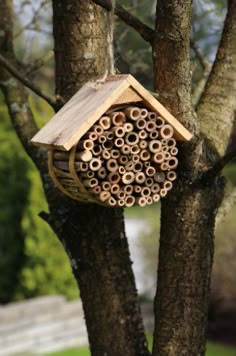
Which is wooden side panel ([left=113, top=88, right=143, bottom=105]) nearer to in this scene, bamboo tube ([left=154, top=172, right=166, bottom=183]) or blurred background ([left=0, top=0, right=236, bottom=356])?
bamboo tube ([left=154, top=172, right=166, bottom=183])

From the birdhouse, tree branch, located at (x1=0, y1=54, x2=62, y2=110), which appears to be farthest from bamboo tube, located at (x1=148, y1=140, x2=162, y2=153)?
tree branch, located at (x1=0, y1=54, x2=62, y2=110)

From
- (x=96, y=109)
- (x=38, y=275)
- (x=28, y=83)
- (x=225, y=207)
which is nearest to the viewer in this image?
(x=96, y=109)

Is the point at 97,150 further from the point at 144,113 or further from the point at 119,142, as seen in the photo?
the point at 144,113

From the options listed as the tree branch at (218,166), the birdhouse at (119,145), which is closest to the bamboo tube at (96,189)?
the birdhouse at (119,145)

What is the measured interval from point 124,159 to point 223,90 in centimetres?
61

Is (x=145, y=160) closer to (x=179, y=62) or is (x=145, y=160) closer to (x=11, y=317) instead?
(x=179, y=62)

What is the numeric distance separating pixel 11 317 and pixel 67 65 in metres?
5.40

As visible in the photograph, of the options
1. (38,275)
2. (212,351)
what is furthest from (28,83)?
(212,351)

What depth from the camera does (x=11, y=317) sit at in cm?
747

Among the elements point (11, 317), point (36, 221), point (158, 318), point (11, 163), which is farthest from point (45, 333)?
point (158, 318)

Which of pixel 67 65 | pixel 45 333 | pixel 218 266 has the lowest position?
pixel 45 333

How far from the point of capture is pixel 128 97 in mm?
1992

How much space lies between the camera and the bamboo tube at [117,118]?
197cm

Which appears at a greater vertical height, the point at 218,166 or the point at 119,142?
the point at 119,142
